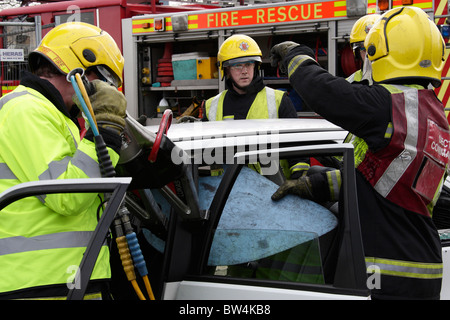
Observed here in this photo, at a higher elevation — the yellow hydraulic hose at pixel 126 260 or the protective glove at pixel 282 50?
the protective glove at pixel 282 50

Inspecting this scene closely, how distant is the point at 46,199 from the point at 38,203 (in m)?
0.10

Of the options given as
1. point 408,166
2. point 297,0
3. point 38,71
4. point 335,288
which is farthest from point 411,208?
point 297,0

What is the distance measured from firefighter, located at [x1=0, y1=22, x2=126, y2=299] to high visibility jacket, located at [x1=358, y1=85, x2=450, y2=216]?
104 centimetres

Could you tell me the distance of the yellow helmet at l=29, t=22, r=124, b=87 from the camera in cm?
208

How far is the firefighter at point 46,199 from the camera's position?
1.77 metres

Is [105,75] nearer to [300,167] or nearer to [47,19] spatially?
[300,167]

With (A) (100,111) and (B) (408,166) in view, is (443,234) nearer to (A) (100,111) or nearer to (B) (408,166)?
(B) (408,166)

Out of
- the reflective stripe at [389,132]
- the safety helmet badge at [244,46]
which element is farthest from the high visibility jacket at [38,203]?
the safety helmet badge at [244,46]

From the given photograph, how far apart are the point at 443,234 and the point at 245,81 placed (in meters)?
2.01

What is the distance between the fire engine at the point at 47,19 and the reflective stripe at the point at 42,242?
5660 millimetres

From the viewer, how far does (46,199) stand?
1.75 metres

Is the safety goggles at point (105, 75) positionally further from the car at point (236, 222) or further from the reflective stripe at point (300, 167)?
the reflective stripe at point (300, 167)
